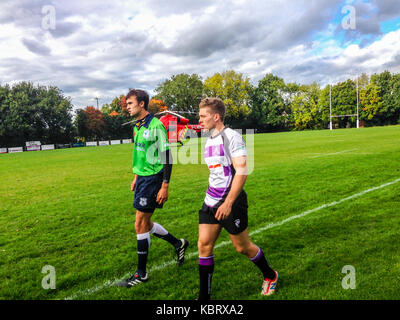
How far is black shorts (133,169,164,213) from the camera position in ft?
12.5

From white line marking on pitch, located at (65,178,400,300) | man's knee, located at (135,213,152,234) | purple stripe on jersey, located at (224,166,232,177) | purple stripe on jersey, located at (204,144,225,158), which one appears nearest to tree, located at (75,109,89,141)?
white line marking on pitch, located at (65,178,400,300)

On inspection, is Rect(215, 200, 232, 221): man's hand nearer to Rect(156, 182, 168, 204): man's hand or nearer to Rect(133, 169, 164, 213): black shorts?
Rect(156, 182, 168, 204): man's hand

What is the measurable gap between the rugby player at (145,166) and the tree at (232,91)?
244 ft

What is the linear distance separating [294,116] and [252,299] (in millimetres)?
79625

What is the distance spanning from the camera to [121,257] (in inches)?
184

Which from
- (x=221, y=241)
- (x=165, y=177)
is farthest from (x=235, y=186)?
(x=221, y=241)

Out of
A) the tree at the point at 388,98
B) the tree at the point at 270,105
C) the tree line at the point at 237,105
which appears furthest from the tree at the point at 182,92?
the tree at the point at 388,98

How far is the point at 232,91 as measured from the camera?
78.9 m

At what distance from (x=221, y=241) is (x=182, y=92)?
7677 centimetres

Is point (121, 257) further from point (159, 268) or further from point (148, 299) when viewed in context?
point (148, 299)

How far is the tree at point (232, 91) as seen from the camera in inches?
3071

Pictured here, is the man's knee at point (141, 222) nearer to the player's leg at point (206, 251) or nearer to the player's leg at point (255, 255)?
the player's leg at point (206, 251)

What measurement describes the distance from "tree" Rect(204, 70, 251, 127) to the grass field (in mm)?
69867

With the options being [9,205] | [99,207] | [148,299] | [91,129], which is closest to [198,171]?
[99,207]
